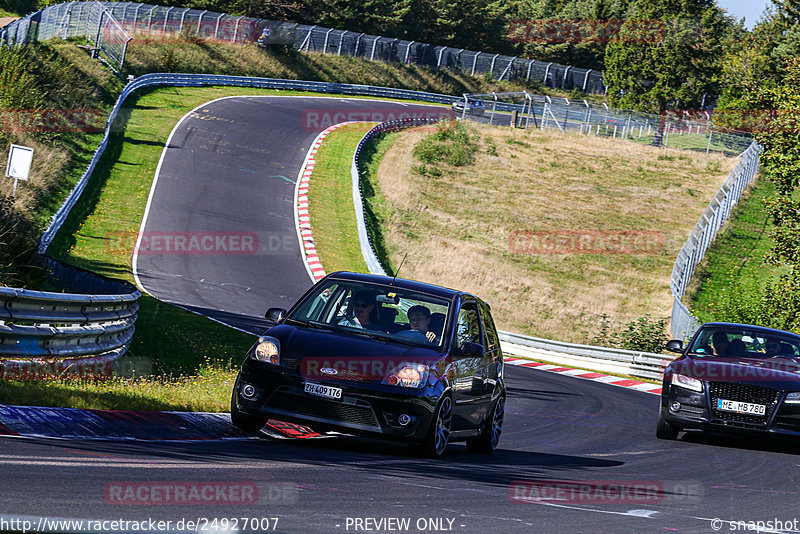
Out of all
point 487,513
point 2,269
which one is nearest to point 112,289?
point 2,269

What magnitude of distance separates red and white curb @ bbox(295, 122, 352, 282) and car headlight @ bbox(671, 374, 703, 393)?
14.5m

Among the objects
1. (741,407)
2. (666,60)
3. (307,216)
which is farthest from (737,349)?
(666,60)

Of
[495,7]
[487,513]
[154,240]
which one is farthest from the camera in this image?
[495,7]

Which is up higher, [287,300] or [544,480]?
[544,480]

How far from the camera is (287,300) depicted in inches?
1010

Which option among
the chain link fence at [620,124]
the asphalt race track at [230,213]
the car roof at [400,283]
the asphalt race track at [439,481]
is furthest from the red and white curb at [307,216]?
the chain link fence at [620,124]

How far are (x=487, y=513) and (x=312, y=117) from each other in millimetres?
48141

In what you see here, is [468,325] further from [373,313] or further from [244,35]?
[244,35]

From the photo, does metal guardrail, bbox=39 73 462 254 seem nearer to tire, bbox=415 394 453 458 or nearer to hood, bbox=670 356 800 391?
hood, bbox=670 356 800 391

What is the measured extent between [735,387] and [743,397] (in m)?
0.15

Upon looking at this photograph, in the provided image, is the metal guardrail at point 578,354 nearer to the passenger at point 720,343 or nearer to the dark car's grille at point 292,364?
the passenger at point 720,343

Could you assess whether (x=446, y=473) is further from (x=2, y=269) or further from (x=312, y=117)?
(x=312, y=117)

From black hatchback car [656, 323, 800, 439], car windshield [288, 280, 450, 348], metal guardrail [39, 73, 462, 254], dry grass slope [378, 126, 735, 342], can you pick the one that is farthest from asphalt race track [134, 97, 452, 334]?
car windshield [288, 280, 450, 348]

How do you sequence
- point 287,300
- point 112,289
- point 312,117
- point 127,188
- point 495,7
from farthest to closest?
point 495,7, point 312,117, point 127,188, point 287,300, point 112,289
